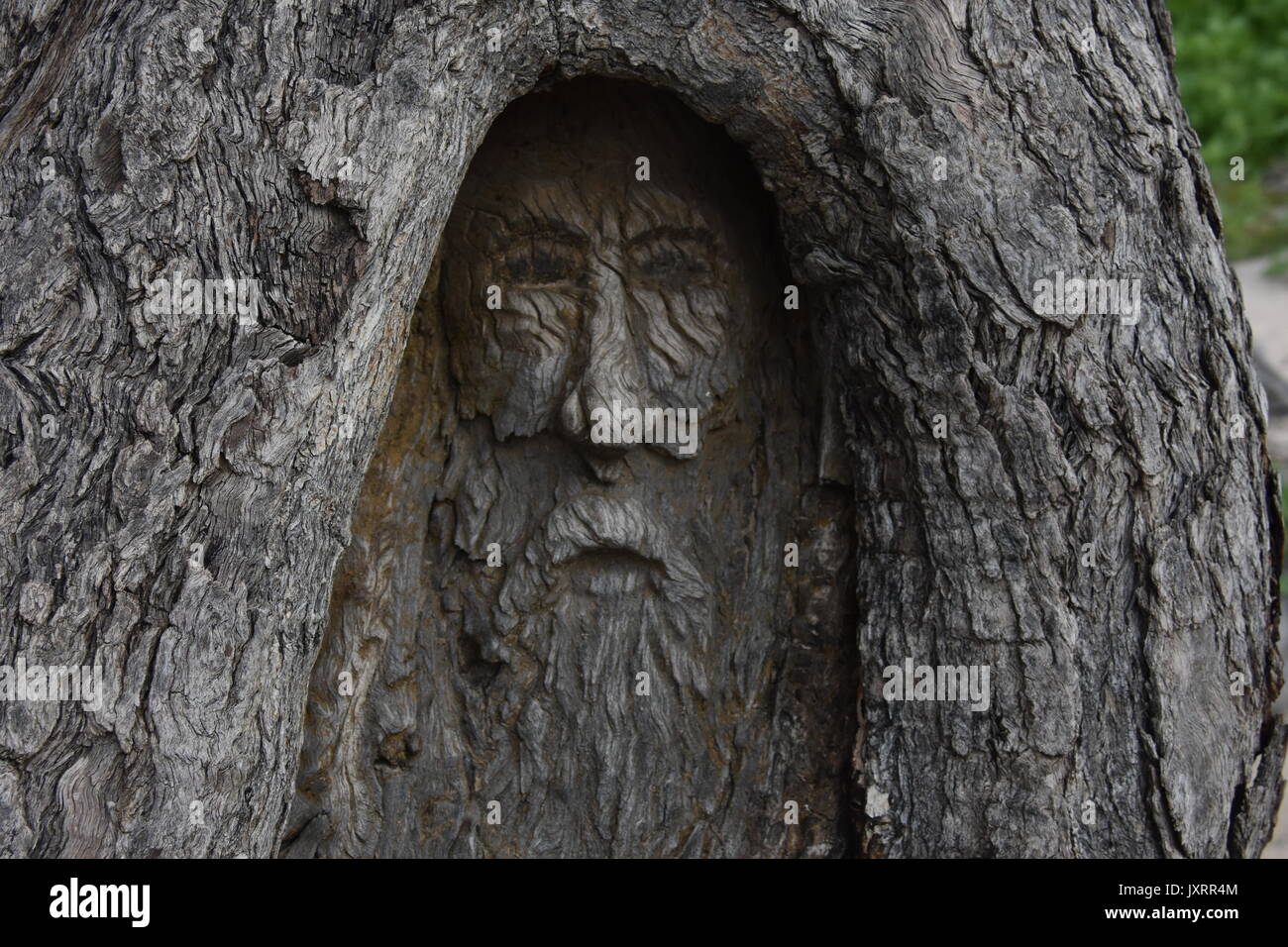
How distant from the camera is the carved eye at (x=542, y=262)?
2.53 m

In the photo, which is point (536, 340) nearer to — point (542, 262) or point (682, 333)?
point (542, 262)

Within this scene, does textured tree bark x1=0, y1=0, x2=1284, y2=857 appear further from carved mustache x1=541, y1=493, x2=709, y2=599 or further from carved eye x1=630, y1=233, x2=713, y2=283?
carved mustache x1=541, y1=493, x2=709, y2=599

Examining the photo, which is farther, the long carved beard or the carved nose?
the long carved beard

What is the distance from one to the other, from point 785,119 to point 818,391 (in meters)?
0.57

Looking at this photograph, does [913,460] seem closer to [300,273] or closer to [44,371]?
[300,273]

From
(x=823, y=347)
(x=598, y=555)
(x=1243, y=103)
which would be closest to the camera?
(x=823, y=347)

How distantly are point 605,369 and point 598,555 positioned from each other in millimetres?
391

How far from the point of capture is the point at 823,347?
246 centimetres

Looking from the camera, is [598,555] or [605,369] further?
[598,555]

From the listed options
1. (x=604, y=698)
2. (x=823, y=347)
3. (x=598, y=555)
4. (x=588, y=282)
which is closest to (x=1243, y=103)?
(x=823, y=347)

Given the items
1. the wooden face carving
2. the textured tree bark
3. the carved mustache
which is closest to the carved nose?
the wooden face carving

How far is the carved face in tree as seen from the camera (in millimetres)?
2527

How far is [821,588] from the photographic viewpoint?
2559 mm

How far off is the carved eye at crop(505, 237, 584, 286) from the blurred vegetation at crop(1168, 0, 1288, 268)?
13.1 feet
